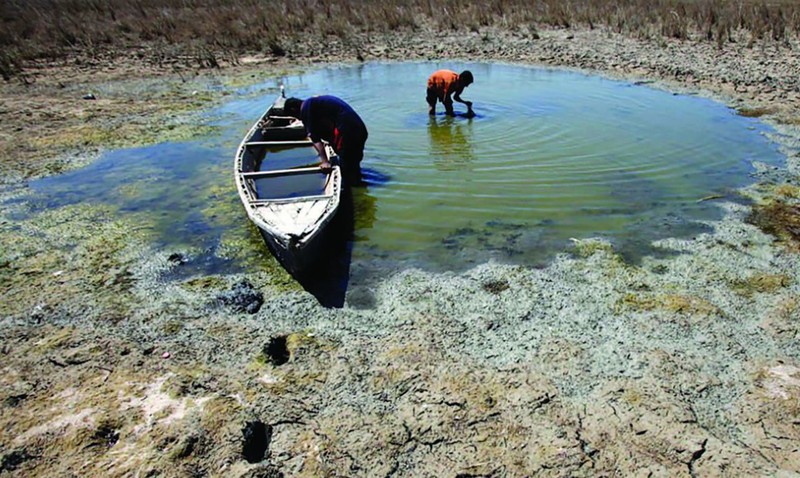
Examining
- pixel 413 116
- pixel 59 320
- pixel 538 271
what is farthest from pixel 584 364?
pixel 413 116

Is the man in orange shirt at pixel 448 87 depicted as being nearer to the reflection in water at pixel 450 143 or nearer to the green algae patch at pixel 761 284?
the reflection in water at pixel 450 143

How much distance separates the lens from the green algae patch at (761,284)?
423 cm

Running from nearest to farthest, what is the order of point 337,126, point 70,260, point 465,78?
point 70,260 → point 337,126 → point 465,78

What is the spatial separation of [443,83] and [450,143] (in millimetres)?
1595

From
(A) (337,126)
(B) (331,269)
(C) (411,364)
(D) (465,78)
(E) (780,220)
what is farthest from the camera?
(D) (465,78)

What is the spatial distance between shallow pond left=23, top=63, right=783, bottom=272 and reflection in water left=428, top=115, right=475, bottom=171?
0.03m

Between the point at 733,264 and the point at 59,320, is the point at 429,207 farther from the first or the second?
the point at 59,320

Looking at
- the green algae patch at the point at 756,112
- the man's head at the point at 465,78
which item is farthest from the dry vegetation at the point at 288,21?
the man's head at the point at 465,78

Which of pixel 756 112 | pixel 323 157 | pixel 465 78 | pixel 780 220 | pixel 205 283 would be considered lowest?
pixel 780 220

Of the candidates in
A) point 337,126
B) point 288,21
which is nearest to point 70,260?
point 337,126

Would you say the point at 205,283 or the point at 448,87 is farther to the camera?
the point at 448,87

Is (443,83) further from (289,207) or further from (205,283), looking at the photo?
(205,283)

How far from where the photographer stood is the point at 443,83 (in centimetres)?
921

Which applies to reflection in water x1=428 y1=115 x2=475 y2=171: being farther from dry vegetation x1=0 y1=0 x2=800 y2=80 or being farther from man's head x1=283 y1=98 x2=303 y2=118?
dry vegetation x1=0 y1=0 x2=800 y2=80
